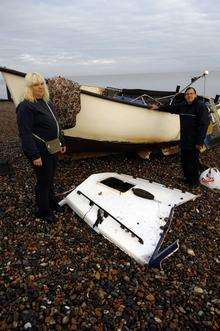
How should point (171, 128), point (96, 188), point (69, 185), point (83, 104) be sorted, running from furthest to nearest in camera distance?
point (171, 128) → point (83, 104) → point (69, 185) → point (96, 188)

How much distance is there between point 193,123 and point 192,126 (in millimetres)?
57

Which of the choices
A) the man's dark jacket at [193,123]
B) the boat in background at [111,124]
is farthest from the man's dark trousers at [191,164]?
the boat in background at [111,124]

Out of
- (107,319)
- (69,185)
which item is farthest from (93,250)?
(69,185)

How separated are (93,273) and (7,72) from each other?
15.8 ft

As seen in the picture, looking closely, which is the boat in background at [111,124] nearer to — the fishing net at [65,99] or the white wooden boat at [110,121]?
the white wooden boat at [110,121]

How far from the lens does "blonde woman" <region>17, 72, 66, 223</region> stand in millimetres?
4621

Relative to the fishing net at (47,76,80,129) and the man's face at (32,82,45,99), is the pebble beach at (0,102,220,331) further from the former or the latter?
the man's face at (32,82,45,99)

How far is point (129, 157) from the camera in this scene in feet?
30.2

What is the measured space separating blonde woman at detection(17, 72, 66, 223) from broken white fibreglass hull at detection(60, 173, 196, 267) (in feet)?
2.39

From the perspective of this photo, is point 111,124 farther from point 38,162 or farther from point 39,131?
point 38,162

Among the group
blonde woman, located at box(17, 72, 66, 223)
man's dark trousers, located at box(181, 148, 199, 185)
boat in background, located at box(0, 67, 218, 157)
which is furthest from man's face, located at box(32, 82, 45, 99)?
man's dark trousers, located at box(181, 148, 199, 185)

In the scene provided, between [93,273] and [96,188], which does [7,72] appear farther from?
[93,273]

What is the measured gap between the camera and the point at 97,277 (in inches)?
169

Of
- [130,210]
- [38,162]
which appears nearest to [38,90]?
[38,162]
